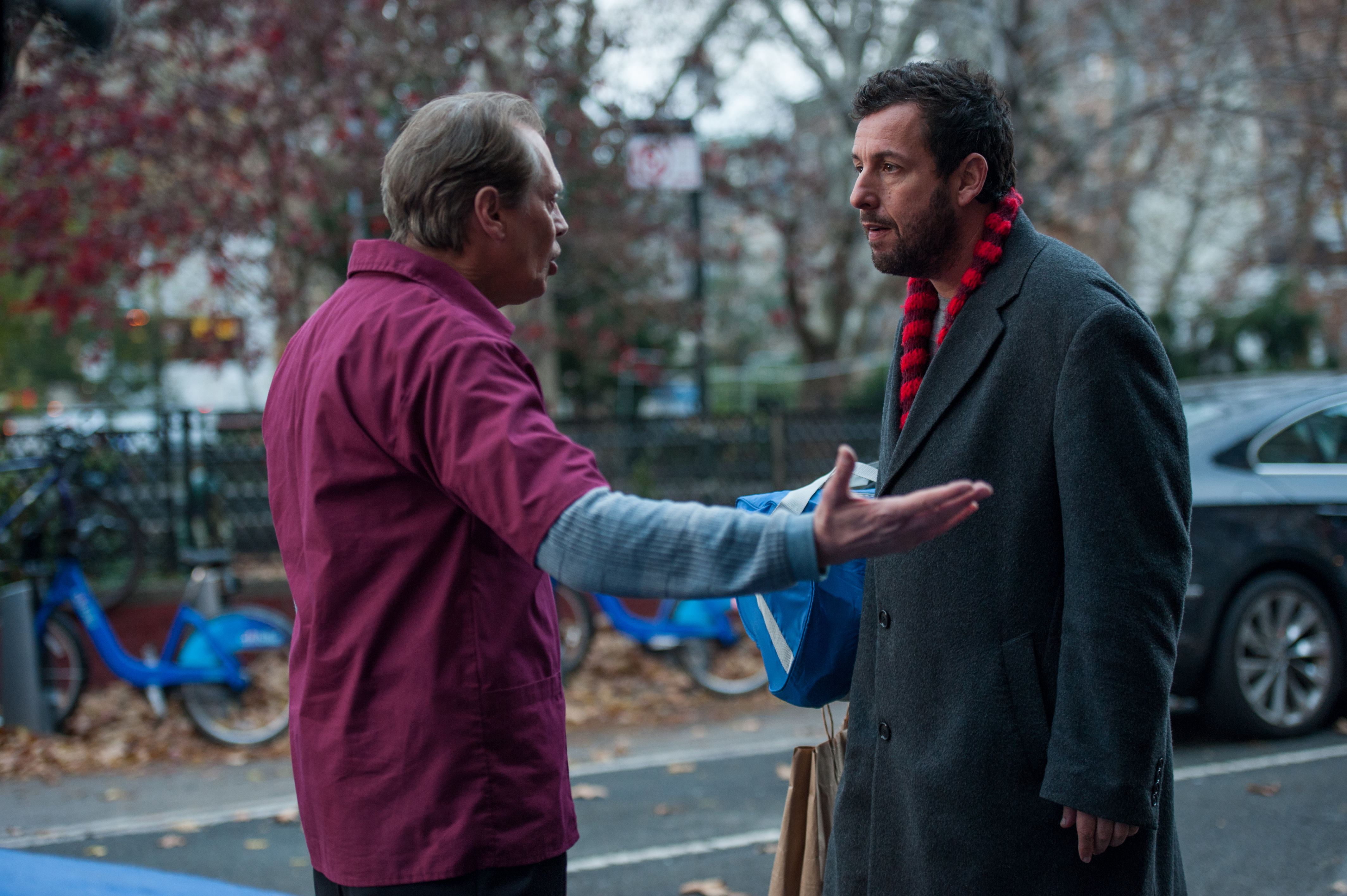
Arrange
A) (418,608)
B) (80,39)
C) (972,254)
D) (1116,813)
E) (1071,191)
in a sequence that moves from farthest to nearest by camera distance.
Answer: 1. (1071,191)
2. (80,39)
3. (972,254)
4. (1116,813)
5. (418,608)

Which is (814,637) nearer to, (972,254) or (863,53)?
(972,254)

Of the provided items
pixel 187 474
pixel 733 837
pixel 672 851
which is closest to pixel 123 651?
pixel 187 474

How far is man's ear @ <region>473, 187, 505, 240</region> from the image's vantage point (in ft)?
5.64

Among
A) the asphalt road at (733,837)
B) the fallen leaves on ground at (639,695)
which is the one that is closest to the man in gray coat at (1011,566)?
the asphalt road at (733,837)

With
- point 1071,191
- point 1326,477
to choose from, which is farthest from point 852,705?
point 1071,191

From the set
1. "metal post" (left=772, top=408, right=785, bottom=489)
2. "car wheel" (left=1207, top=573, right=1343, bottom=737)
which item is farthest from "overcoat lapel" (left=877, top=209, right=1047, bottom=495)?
"metal post" (left=772, top=408, right=785, bottom=489)

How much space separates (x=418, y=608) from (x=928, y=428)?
0.96 metres

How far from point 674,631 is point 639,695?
0.55 m

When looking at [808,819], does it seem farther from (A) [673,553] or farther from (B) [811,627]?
(A) [673,553]

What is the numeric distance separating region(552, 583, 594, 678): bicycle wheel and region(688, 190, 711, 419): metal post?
3220 mm

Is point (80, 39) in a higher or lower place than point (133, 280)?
higher

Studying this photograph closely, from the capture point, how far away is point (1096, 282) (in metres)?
1.93

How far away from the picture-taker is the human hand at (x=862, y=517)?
1449 millimetres

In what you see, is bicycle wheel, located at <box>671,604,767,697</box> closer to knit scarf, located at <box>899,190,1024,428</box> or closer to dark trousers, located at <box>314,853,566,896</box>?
knit scarf, located at <box>899,190,1024,428</box>
